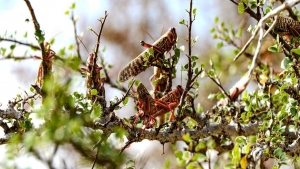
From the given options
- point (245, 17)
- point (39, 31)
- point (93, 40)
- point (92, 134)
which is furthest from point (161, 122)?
point (93, 40)

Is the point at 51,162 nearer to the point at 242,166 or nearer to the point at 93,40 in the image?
the point at 242,166

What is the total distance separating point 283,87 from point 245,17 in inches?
91.1

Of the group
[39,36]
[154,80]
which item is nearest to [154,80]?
[154,80]

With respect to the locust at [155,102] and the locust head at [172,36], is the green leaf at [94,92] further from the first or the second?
the locust head at [172,36]

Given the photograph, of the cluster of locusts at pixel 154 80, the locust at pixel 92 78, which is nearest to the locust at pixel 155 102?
the cluster of locusts at pixel 154 80

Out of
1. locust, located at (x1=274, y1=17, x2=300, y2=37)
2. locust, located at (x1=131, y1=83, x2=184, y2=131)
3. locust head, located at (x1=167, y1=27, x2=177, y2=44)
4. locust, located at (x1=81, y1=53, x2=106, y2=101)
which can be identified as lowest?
locust, located at (x1=131, y1=83, x2=184, y2=131)

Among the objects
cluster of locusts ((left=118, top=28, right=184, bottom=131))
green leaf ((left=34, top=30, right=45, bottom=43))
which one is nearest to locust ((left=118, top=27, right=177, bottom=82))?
cluster of locusts ((left=118, top=28, right=184, bottom=131))

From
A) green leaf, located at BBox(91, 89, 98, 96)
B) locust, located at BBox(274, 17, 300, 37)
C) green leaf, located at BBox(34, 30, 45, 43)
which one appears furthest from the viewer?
locust, located at BBox(274, 17, 300, 37)

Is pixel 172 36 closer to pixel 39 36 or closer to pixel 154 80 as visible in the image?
pixel 154 80

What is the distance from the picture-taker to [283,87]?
125 centimetres

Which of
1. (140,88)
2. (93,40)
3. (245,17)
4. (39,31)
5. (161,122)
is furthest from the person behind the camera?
(93,40)

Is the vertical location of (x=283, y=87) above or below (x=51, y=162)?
above

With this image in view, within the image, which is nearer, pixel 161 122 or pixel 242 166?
pixel 242 166

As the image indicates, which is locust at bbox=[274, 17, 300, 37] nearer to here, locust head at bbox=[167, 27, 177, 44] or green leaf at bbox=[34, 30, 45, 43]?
locust head at bbox=[167, 27, 177, 44]
